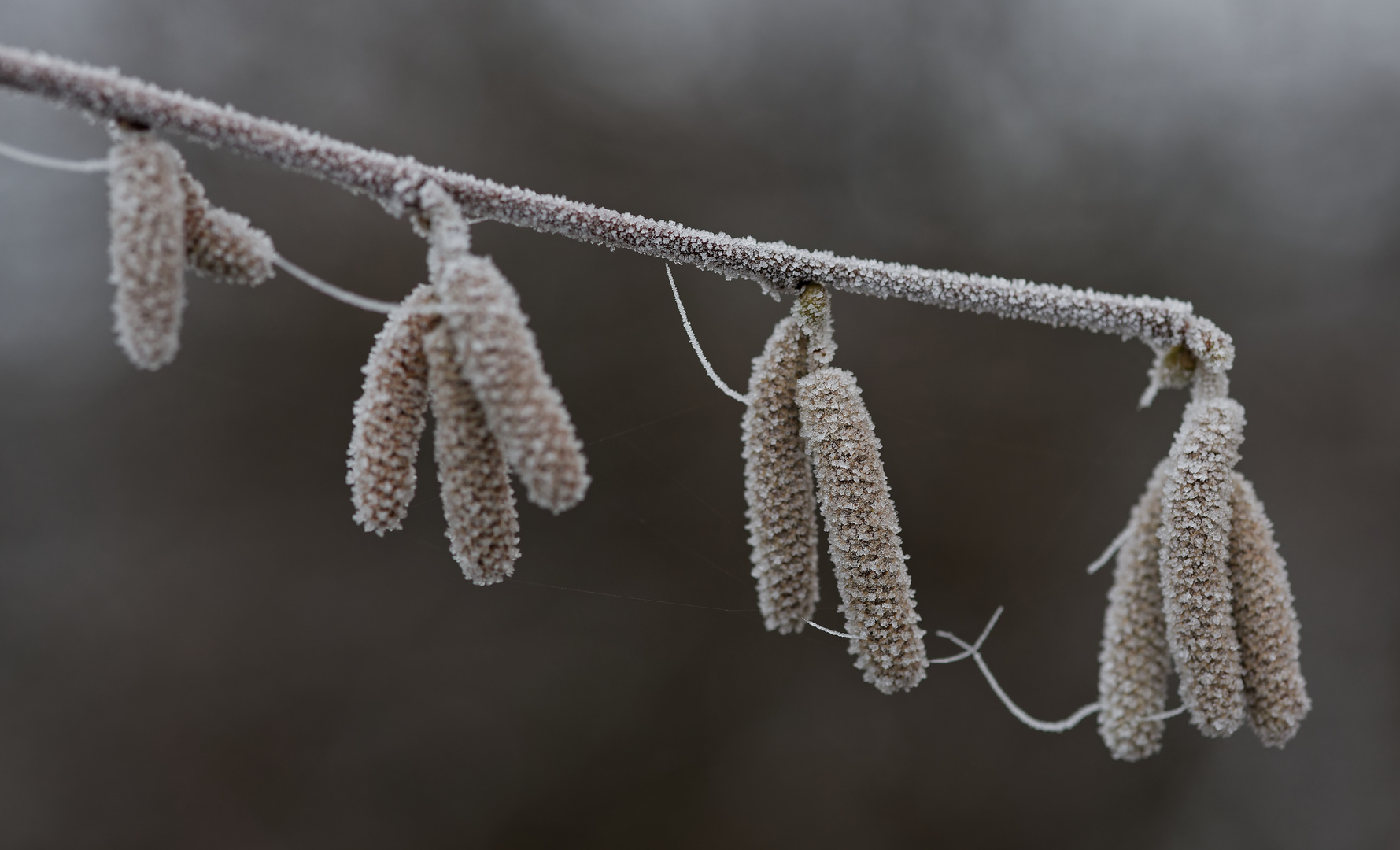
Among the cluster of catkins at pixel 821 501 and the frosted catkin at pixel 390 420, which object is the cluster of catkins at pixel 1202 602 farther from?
the frosted catkin at pixel 390 420

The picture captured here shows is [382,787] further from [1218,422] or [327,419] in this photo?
Result: [1218,422]

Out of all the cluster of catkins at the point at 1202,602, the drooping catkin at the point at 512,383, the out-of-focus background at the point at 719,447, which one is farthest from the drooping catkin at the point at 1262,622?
the out-of-focus background at the point at 719,447

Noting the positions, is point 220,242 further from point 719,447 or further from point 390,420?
point 719,447

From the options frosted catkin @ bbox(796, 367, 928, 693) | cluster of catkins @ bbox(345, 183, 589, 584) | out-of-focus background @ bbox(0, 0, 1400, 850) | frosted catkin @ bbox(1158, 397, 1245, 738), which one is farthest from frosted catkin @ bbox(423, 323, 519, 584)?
out-of-focus background @ bbox(0, 0, 1400, 850)

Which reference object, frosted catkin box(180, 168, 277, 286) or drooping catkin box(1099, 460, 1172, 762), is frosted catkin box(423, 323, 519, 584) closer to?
frosted catkin box(180, 168, 277, 286)

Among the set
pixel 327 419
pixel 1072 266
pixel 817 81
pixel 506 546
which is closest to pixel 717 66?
pixel 817 81

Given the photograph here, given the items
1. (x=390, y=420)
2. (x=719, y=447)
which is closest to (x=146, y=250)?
(x=390, y=420)
